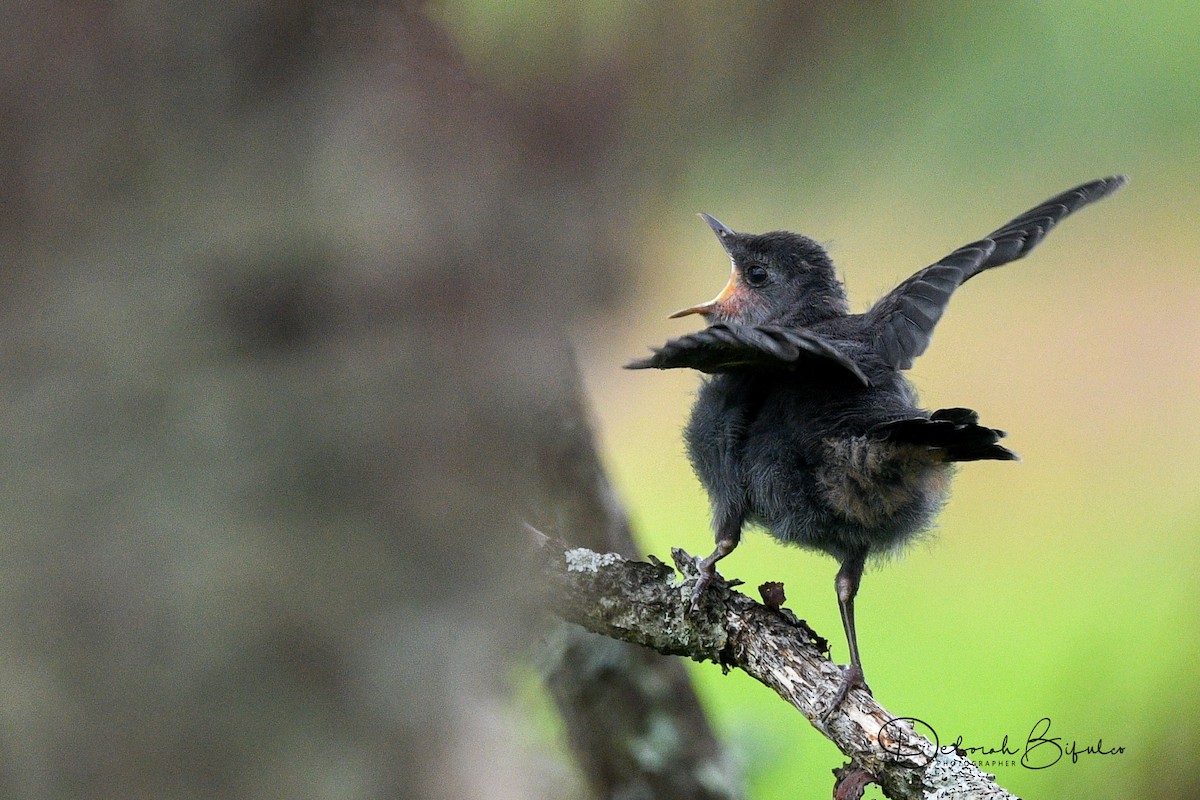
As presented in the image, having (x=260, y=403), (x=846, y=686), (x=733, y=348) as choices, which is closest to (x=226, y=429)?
(x=260, y=403)

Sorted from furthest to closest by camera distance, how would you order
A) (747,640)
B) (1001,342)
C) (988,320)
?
(988,320) → (1001,342) → (747,640)

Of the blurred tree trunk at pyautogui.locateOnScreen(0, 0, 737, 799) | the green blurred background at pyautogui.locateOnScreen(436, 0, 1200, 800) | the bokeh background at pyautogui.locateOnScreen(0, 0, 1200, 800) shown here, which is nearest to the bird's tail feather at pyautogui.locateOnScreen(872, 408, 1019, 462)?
the bokeh background at pyautogui.locateOnScreen(0, 0, 1200, 800)

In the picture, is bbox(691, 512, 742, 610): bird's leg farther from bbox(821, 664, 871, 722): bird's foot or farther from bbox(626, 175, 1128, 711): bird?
bbox(821, 664, 871, 722): bird's foot

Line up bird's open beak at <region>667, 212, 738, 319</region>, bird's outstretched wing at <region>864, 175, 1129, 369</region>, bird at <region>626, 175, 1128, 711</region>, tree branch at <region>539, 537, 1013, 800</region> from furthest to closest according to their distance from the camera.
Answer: bird's open beak at <region>667, 212, 738, 319</region> → bird's outstretched wing at <region>864, 175, 1129, 369</region> → bird at <region>626, 175, 1128, 711</region> → tree branch at <region>539, 537, 1013, 800</region>

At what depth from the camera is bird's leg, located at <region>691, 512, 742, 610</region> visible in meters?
1.82

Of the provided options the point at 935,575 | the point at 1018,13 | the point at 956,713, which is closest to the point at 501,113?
the point at 956,713

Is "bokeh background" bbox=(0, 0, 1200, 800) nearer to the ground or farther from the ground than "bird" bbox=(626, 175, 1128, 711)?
nearer to the ground

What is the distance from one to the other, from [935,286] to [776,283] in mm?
568

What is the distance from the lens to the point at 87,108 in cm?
60

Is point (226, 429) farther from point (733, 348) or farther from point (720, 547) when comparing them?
point (720, 547)

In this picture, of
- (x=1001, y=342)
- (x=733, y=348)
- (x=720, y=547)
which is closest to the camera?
(x=733, y=348)

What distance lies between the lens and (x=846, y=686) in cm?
159

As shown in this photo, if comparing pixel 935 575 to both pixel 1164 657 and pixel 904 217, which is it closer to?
pixel 1164 657

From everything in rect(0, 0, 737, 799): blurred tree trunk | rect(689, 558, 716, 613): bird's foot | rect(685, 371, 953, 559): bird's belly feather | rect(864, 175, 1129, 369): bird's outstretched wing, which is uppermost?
rect(864, 175, 1129, 369): bird's outstretched wing
